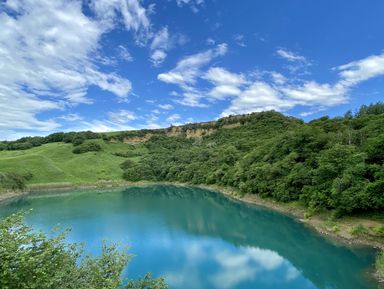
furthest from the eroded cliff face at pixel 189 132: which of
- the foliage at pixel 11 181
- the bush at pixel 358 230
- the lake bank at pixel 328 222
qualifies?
the bush at pixel 358 230

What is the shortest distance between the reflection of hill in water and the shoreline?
1.45 metres

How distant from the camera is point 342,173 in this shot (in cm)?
3809

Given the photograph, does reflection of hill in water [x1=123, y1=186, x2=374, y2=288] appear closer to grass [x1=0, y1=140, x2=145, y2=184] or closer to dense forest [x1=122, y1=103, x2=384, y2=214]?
dense forest [x1=122, y1=103, x2=384, y2=214]

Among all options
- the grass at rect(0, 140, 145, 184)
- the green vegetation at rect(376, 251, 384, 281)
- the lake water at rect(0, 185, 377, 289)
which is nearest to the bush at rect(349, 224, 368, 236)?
the lake water at rect(0, 185, 377, 289)

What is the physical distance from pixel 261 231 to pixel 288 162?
1710 centimetres

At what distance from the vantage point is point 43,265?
10883 mm

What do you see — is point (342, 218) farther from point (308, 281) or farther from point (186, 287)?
point (186, 287)

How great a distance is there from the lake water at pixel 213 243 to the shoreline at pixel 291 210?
5.09ft

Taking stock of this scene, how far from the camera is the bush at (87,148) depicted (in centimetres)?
12325

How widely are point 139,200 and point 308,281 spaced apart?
52.5 metres

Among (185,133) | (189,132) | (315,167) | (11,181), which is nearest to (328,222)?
(315,167)

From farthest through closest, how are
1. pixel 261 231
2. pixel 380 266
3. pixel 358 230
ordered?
pixel 261 231 < pixel 358 230 < pixel 380 266

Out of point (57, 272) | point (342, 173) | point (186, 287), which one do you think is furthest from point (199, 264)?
point (342, 173)

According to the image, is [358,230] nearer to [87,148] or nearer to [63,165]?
[63,165]
